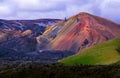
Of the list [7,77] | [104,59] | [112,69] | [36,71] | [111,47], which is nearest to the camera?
[112,69]

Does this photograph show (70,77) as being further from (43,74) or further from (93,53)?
(93,53)

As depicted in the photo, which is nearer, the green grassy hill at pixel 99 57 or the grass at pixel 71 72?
the grass at pixel 71 72

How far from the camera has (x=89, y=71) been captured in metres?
54.6

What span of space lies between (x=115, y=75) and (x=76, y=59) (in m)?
36.2

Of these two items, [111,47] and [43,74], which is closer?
[43,74]

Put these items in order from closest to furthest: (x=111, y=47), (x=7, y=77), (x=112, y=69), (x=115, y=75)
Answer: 1. (x=115, y=75)
2. (x=112, y=69)
3. (x=7, y=77)
4. (x=111, y=47)

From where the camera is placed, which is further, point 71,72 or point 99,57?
point 99,57

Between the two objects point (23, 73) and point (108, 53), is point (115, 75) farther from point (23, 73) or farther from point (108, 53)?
point (108, 53)

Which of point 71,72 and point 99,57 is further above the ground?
point 71,72

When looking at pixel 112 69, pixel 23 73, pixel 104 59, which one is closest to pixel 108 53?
pixel 104 59

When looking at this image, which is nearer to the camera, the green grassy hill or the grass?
the grass

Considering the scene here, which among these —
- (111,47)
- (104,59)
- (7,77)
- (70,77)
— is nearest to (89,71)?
(70,77)

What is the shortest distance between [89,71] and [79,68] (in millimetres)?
4210

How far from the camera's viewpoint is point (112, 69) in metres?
52.5
